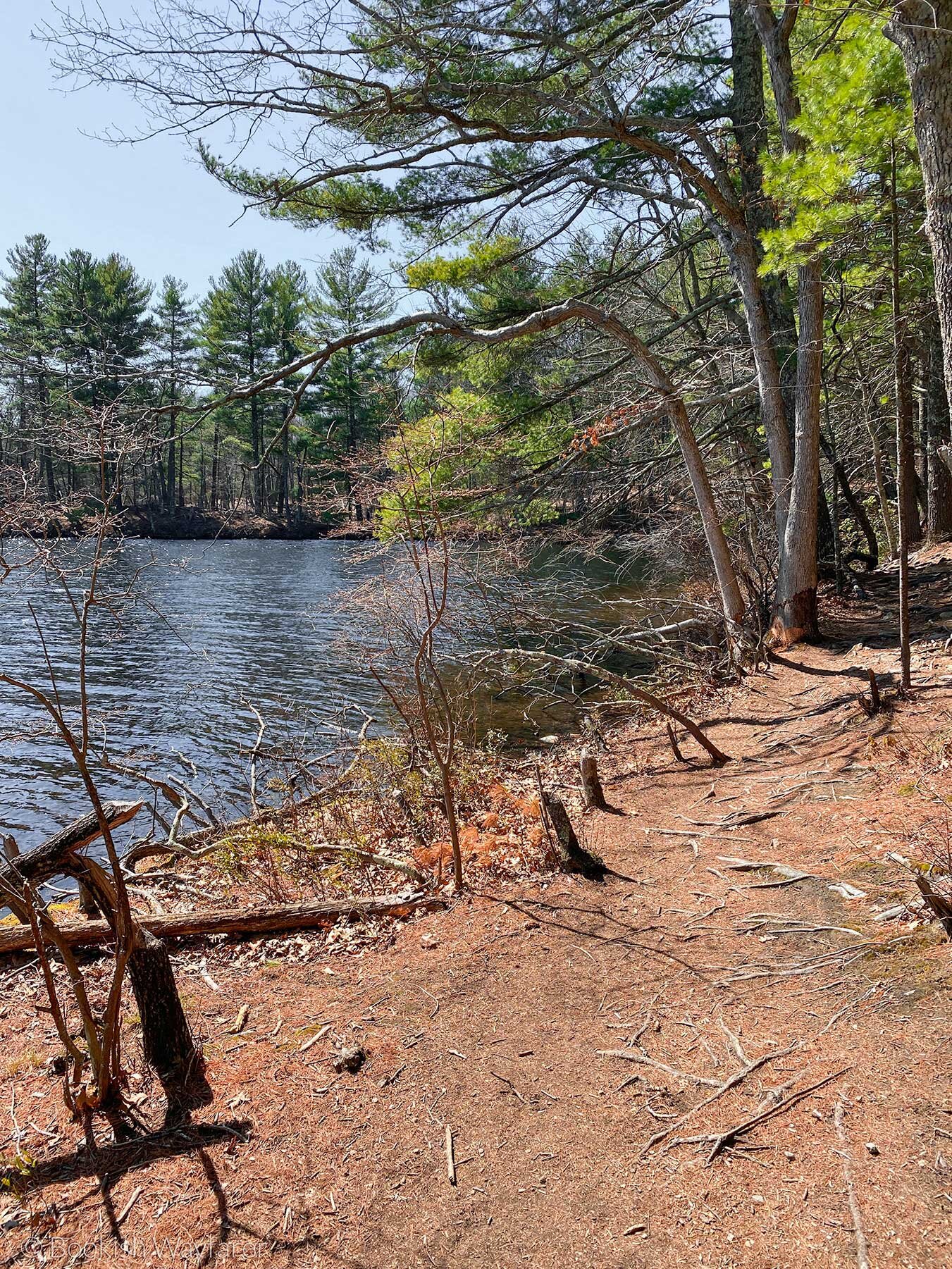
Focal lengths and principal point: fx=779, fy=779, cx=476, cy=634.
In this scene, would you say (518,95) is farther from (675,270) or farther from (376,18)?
(675,270)

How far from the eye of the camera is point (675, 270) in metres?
11.9

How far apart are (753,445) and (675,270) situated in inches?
116

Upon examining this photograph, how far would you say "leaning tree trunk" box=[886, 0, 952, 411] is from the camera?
413cm

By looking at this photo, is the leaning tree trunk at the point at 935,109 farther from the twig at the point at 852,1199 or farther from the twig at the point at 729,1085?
the twig at the point at 852,1199

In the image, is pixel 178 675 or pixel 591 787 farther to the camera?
pixel 178 675

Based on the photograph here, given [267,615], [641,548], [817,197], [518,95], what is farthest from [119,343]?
[267,615]

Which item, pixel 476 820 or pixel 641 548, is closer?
pixel 476 820

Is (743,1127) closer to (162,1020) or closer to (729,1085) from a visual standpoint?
(729,1085)

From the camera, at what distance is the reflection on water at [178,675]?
28.7ft

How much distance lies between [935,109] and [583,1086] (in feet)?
17.1

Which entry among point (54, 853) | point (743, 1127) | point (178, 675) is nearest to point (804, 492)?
point (743, 1127)

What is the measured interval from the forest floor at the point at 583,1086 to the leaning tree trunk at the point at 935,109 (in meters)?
2.93

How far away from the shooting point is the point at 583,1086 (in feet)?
10.4

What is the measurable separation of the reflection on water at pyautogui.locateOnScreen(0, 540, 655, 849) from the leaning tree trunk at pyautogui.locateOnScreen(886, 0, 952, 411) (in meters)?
4.58
